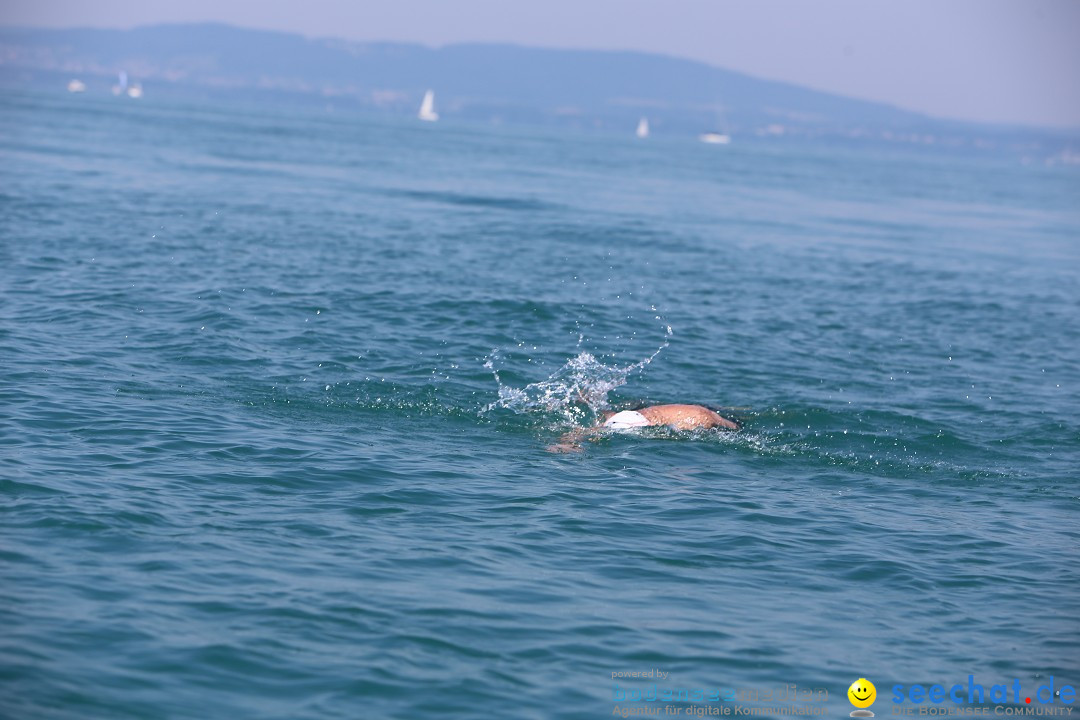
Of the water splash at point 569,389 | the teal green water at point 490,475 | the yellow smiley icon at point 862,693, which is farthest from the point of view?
the water splash at point 569,389

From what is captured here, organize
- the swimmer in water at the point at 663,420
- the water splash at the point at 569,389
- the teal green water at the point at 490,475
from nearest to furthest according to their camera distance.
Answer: the teal green water at the point at 490,475
the swimmer in water at the point at 663,420
the water splash at the point at 569,389

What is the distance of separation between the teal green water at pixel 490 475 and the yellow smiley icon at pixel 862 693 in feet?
0.33

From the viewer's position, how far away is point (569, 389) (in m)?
17.7

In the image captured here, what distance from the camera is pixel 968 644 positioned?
9.83 meters

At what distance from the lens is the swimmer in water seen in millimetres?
15641

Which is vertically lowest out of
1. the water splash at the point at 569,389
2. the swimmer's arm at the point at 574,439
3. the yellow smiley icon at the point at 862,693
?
the yellow smiley icon at the point at 862,693

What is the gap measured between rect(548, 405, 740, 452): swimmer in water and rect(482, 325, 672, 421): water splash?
0.83 metres

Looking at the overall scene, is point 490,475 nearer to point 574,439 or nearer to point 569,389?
point 574,439

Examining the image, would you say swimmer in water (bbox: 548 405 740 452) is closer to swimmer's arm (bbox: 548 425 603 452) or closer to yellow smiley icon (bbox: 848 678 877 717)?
swimmer's arm (bbox: 548 425 603 452)

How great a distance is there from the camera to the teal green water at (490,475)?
8.95m

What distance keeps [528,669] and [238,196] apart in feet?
108

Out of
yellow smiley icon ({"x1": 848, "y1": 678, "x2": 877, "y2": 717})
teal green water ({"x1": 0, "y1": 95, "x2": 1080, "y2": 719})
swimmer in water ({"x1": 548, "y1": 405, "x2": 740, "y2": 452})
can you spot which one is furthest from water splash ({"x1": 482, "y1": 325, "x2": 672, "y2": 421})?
yellow smiley icon ({"x1": 848, "y1": 678, "x2": 877, "y2": 717})

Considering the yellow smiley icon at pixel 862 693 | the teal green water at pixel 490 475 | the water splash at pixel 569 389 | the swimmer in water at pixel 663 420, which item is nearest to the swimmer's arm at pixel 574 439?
the swimmer in water at pixel 663 420

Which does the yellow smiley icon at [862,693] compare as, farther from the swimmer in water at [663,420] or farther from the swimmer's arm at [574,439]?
the swimmer in water at [663,420]
